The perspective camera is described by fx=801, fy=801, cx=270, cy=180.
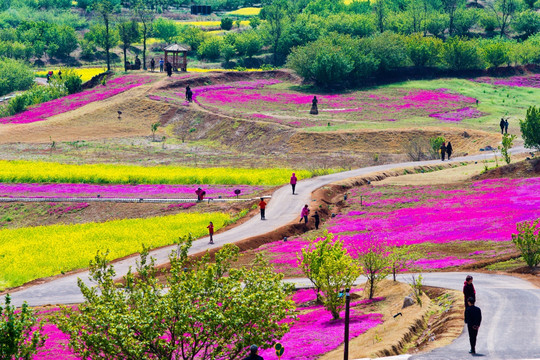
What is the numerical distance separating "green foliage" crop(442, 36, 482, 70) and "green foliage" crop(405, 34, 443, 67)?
1316 mm

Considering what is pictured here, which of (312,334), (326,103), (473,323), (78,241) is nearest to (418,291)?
(312,334)

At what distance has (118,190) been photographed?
64875 millimetres

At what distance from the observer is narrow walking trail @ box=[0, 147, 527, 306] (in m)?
38.8

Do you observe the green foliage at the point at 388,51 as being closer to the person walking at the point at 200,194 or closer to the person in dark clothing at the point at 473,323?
the person walking at the point at 200,194

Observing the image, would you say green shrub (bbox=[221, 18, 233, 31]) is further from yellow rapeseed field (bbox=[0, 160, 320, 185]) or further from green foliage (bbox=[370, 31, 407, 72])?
yellow rapeseed field (bbox=[0, 160, 320, 185])

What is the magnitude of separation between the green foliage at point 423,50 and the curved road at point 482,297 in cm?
7105

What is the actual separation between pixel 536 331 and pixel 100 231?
33490 millimetres

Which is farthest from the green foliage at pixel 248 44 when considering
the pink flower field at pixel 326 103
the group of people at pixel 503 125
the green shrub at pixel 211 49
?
the group of people at pixel 503 125

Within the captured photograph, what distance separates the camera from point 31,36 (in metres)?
176

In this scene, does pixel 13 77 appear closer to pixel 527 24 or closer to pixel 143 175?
pixel 143 175

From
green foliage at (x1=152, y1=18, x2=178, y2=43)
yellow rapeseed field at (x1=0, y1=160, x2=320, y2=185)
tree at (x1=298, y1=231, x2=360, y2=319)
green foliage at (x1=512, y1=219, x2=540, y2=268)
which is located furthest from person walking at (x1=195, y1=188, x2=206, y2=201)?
green foliage at (x1=152, y1=18, x2=178, y2=43)

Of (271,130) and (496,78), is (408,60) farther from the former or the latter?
(271,130)

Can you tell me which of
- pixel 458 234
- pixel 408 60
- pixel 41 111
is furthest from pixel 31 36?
pixel 458 234

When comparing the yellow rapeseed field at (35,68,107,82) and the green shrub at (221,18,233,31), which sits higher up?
the green shrub at (221,18,233,31)
